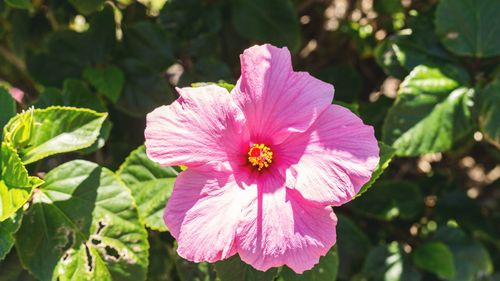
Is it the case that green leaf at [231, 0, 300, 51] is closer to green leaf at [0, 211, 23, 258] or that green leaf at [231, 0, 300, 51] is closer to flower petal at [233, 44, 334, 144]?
flower petal at [233, 44, 334, 144]

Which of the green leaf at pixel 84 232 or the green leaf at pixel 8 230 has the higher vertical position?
the green leaf at pixel 8 230

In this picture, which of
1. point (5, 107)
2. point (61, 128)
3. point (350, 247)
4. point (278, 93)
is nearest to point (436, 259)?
point (350, 247)

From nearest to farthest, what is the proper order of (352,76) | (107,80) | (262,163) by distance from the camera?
(262,163) → (107,80) → (352,76)

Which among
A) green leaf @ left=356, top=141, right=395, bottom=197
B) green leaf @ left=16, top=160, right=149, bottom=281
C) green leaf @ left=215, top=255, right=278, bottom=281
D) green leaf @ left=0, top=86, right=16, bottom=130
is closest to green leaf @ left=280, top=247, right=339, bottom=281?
green leaf @ left=215, top=255, right=278, bottom=281

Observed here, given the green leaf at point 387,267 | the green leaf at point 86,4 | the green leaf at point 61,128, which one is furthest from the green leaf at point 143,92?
the green leaf at point 387,267

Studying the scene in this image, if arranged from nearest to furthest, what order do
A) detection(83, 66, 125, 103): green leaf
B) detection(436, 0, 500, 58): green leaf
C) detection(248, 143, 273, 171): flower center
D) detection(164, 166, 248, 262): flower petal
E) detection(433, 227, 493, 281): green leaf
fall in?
detection(164, 166, 248, 262): flower petal, detection(248, 143, 273, 171): flower center, detection(436, 0, 500, 58): green leaf, detection(83, 66, 125, 103): green leaf, detection(433, 227, 493, 281): green leaf

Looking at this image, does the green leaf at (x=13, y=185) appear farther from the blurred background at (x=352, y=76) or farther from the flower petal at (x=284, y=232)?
the flower petal at (x=284, y=232)

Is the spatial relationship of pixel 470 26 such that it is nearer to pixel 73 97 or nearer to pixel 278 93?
pixel 278 93
